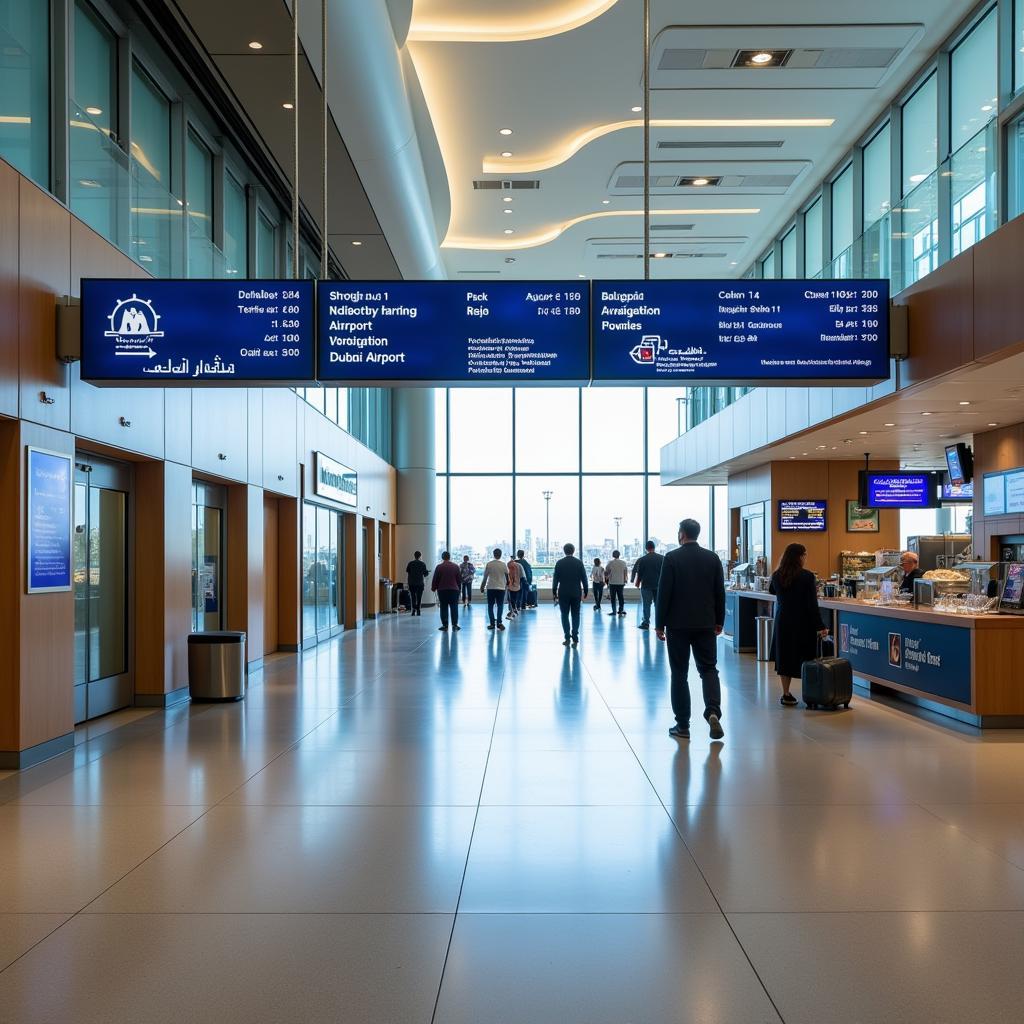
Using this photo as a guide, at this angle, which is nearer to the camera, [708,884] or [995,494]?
[708,884]

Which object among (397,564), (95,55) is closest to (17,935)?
(95,55)

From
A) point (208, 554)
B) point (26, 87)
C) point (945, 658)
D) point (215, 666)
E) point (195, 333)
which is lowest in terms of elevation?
point (215, 666)

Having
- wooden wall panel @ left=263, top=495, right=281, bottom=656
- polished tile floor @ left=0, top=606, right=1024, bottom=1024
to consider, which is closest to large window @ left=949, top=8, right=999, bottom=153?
polished tile floor @ left=0, top=606, right=1024, bottom=1024

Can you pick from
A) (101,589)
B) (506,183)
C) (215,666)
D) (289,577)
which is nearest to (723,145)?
(506,183)

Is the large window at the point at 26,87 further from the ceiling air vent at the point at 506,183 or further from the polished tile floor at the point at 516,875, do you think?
the ceiling air vent at the point at 506,183

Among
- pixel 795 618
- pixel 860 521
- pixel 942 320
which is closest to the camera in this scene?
pixel 942 320

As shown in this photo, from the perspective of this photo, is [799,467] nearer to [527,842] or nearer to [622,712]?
[622,712]

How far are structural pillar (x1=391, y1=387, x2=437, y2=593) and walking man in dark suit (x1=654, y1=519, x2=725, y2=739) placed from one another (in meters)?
20.4

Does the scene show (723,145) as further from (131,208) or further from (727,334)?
(131,208)

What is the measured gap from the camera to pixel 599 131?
46.6 feet

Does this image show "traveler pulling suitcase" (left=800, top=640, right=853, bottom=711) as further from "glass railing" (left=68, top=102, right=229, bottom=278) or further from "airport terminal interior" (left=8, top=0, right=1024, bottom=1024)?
"glass railing" (left=68, top=102, right=229, bottom=278)

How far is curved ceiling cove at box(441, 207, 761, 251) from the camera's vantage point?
17391 millimetres

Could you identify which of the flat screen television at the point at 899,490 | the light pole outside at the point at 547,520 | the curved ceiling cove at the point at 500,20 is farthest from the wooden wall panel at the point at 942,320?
the light pole outside at the point at 547,520

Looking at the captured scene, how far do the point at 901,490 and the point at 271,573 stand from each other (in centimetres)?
997
